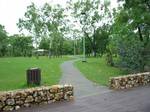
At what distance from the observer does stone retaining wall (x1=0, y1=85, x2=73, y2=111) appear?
35.9ft

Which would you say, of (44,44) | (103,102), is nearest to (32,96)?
(103,102)

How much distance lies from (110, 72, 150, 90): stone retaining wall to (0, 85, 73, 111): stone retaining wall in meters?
3.76

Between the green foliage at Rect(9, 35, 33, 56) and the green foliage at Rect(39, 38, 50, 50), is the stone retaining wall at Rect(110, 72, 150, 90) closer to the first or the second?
the green foliage at Rect(39, 38, 50, 50)

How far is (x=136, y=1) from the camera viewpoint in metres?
26.0

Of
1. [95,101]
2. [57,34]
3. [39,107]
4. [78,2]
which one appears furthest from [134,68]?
[57,34]

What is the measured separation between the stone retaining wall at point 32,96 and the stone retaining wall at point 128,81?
3764 millimetres

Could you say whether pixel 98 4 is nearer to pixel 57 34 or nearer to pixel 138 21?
pixel 57 34

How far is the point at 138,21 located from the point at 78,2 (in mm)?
27240

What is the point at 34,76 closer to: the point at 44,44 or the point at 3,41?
the point at 3,41

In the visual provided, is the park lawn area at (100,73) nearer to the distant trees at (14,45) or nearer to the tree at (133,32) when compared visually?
the tree at (133,32)

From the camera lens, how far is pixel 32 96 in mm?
11656

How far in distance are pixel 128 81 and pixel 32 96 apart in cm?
670

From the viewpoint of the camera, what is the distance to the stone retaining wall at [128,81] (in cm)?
1598

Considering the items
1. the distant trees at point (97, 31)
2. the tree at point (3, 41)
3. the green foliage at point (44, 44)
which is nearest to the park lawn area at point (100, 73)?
the distant trees at point (97, 31)
